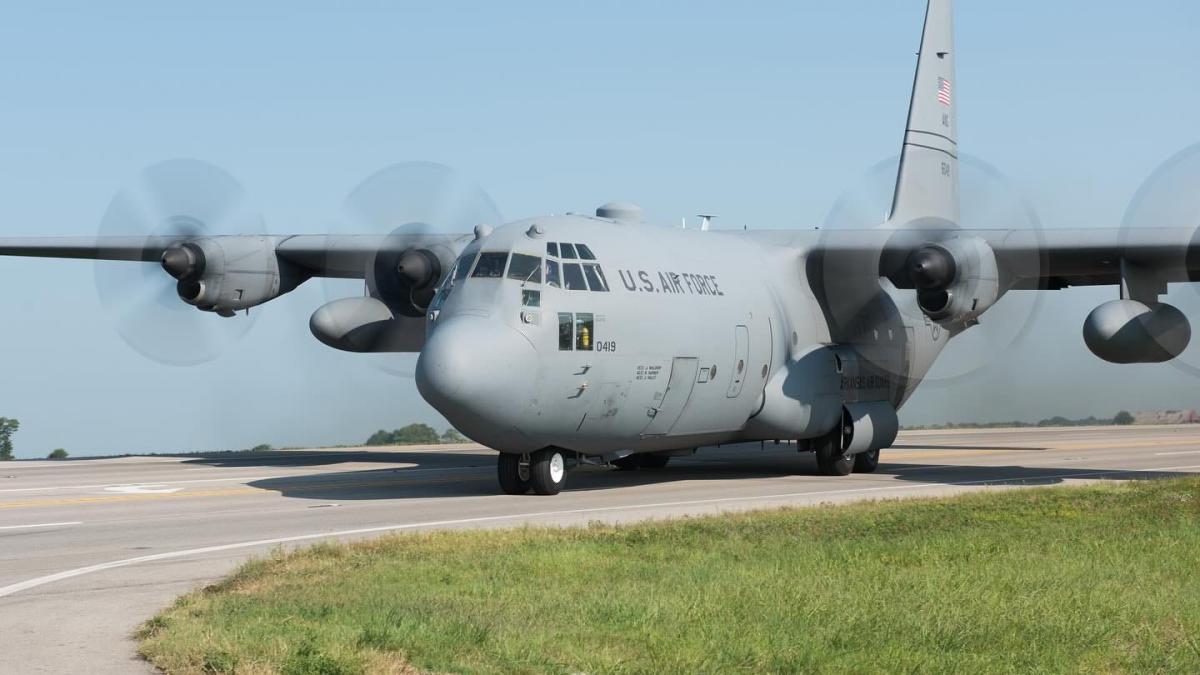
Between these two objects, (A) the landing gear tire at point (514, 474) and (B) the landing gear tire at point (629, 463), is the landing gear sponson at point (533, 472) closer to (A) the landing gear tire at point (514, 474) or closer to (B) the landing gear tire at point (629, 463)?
(A) the landing gear tire at point (514, 474)

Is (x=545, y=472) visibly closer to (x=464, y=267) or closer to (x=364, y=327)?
(x=464, y=267)

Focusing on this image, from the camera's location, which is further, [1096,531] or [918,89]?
[918,89]

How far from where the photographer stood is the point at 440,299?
1888 cm

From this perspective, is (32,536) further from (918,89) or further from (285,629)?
(918,89)

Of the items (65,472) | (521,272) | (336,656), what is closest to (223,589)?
A: (336,656)

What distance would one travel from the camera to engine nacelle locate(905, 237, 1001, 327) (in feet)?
73.3

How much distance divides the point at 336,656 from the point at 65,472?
21408mm

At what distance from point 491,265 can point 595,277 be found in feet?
5.08

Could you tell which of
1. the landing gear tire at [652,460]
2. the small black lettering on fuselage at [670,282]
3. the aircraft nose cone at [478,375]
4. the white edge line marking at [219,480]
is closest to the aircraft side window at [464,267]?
the aircraft nose cone at [478,375]

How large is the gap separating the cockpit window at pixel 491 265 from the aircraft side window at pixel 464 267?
0.55 feet

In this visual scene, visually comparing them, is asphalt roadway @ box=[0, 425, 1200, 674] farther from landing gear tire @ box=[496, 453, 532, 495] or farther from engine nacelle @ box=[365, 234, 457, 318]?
engine nacelle @ box=[365, 234, 457, 318]

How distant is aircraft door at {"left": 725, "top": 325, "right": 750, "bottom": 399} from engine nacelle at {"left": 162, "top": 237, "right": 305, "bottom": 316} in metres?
10.4

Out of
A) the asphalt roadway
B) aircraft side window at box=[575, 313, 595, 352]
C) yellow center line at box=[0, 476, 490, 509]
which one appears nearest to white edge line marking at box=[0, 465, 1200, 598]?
the asphalt roadway

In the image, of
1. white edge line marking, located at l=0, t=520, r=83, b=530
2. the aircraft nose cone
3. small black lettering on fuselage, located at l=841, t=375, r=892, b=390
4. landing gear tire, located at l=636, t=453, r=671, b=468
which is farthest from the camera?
landing gear tire, located at l=636, t=453, r=671, b=468
